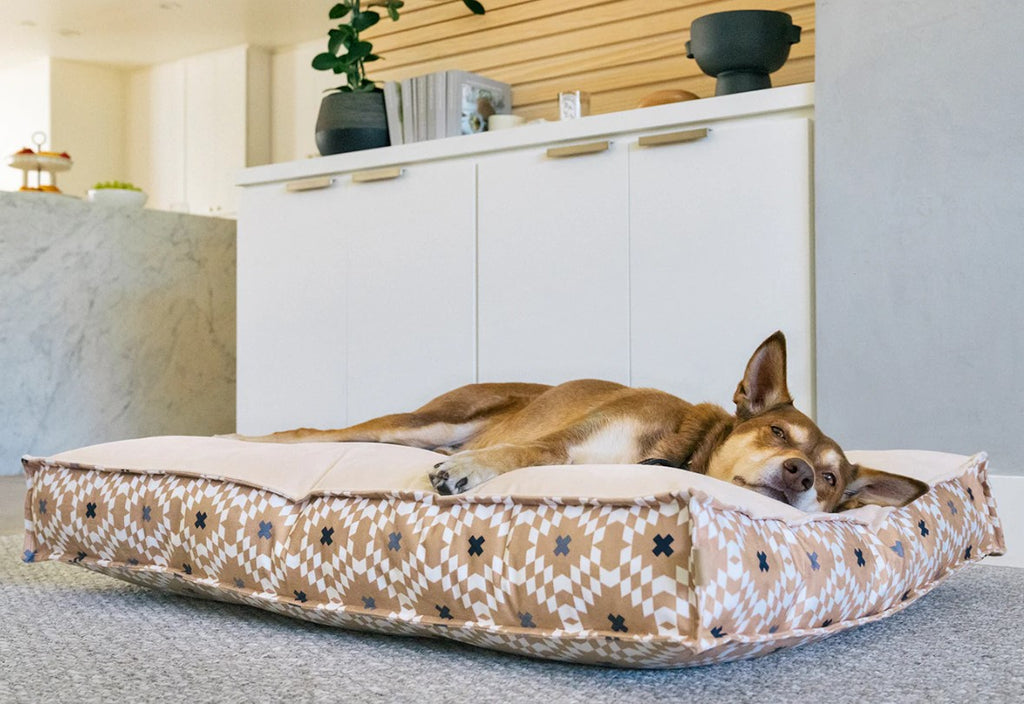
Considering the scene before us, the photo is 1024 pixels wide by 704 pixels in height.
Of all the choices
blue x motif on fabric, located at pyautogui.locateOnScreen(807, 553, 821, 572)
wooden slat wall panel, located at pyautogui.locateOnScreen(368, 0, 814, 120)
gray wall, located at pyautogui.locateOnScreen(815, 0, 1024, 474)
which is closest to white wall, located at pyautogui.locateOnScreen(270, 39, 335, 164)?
wooden slat wall panel, located at pyautogui.locateOnScreen(368, 0, 814, 120)

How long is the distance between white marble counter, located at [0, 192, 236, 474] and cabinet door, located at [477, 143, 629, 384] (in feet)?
7.43

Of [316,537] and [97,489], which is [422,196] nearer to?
[97,489]

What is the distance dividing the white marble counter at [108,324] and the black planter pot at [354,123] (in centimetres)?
146

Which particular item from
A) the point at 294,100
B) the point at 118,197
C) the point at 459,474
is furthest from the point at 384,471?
the point at 294,100

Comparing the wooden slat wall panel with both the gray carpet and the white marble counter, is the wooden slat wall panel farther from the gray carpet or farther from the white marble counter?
the gray carpet

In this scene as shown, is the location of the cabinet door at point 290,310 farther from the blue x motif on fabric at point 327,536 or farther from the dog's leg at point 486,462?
the blue x motif on fabric at point 327,536

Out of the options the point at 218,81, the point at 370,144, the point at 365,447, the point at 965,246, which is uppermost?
the point at 218,81

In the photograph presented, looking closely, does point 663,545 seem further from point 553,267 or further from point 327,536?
point 553,267

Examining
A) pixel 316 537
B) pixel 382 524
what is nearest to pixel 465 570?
pixel 382 524

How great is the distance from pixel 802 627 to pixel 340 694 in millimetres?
620

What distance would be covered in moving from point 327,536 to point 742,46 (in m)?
2.07

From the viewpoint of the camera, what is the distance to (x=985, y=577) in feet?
7.55

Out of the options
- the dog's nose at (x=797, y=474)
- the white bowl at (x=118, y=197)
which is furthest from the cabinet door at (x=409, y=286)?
the dog's nose at (x=797, y=474)

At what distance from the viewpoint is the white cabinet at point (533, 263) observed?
9.47 ft
